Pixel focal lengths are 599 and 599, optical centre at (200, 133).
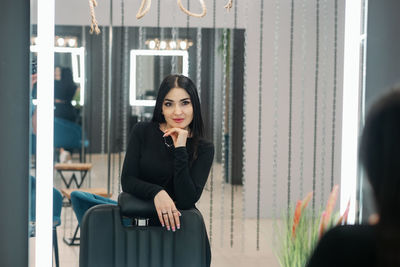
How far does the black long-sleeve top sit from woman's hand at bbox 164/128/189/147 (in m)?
0.02

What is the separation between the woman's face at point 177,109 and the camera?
2.11 metres

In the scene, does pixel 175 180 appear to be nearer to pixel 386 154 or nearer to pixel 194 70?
pixel 386 154

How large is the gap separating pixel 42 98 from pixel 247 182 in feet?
13.4

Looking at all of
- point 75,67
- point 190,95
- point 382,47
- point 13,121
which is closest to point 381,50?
point 382,47

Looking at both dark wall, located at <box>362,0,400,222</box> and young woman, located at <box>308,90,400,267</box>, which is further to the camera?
dark wall, located at <box>362,0,400,222</box>

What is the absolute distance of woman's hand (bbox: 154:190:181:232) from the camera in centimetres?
187

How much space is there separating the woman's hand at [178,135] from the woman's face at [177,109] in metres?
0.04

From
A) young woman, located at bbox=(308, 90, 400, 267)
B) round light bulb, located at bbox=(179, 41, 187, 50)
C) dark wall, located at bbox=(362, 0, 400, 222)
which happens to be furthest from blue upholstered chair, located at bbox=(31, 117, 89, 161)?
young woman, located at bbox=(308, 90, 400, 267)

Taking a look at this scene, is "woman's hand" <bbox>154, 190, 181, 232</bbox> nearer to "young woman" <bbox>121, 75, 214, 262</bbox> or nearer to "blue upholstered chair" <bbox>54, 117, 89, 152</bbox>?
"young woman" <bbox>121, 75, 214, 262</bbox>

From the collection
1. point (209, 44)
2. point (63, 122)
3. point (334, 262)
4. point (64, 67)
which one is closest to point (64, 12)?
point (64, 67)

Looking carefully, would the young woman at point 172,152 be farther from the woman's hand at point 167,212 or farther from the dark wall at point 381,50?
the dark wall at point 381,50

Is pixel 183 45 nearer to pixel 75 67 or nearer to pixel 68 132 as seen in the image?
pixel 75 67

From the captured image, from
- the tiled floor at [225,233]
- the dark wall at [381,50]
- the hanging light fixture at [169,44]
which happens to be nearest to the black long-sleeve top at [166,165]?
the dark wall at [381,50]

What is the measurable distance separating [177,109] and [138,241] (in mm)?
483
